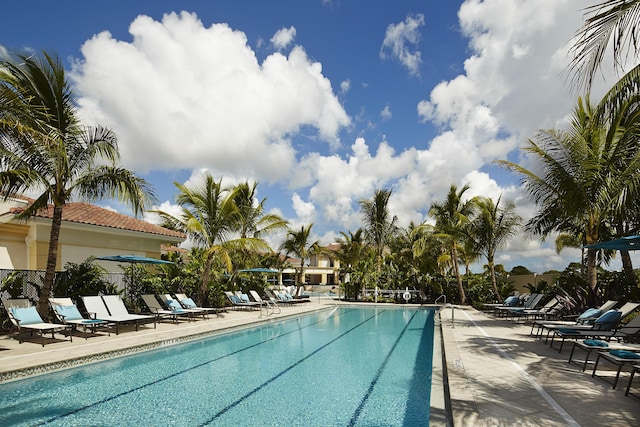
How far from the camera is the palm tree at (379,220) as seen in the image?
26.9 meters

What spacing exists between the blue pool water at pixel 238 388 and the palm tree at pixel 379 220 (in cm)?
1604

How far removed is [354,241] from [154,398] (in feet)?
78.5

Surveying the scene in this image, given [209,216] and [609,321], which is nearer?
[609,321]

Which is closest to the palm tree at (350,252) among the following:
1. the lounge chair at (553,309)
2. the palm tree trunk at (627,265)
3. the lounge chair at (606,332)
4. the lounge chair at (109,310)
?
the lounge chair at (553,309)

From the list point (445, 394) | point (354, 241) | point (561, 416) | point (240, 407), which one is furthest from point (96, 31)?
point (354, 241)

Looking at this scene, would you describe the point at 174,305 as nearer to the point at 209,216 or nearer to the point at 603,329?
the point at 209,216

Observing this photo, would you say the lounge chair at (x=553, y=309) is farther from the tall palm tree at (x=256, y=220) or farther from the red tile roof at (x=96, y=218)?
the red tile roof at (x=96, y=218)

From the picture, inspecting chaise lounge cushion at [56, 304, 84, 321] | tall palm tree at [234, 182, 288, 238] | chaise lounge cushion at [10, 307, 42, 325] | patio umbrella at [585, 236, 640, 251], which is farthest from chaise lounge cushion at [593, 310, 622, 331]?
tall palm tree at [234, 182, 288, 238]

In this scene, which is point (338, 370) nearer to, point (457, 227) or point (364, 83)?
point (364, 83)

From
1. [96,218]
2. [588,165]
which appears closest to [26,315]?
[96,218]

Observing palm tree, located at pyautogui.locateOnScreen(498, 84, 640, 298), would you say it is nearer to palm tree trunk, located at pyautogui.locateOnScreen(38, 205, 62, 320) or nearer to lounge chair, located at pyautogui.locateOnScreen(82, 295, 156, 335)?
lounge chair, located at pyautogui.locateOnScreen(82, 295, 156, 335)

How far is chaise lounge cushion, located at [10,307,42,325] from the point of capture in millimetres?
8844

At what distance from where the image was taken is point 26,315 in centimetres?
900

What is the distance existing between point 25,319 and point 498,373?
9777 millimetres
